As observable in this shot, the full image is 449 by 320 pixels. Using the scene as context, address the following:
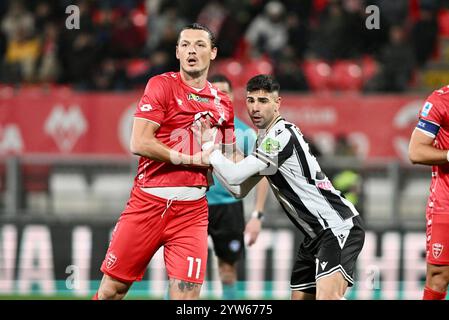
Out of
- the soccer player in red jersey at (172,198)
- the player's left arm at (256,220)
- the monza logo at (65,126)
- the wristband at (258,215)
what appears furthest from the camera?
the monza logo at (65,126)

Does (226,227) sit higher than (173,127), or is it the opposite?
(173,127)

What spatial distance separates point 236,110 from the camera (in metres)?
14.7

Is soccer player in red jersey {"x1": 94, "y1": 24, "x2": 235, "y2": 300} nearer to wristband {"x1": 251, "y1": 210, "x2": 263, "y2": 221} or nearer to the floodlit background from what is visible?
wristband {"x1": 251, "y1": 210, "x2": 263, "y2": 221}

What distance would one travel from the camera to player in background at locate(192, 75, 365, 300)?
709cm

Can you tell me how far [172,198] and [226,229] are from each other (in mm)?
2768

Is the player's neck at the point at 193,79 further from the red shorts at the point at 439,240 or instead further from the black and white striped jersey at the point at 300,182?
the red shorts at the point at 439,240

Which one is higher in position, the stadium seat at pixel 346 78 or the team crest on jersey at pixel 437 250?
the stadium seat at pixel 346 78

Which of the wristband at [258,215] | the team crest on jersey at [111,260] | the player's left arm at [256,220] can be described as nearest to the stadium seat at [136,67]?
the player's left arm at [256,220]

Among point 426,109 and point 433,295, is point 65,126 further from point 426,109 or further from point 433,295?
point 433,295

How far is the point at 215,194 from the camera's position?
993 centimetres

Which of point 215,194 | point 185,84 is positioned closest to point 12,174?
point 215,194

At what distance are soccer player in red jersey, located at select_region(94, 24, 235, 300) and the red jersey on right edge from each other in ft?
5.90

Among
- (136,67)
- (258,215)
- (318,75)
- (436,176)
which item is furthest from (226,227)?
(136,67)

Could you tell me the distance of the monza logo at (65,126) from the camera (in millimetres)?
14891
